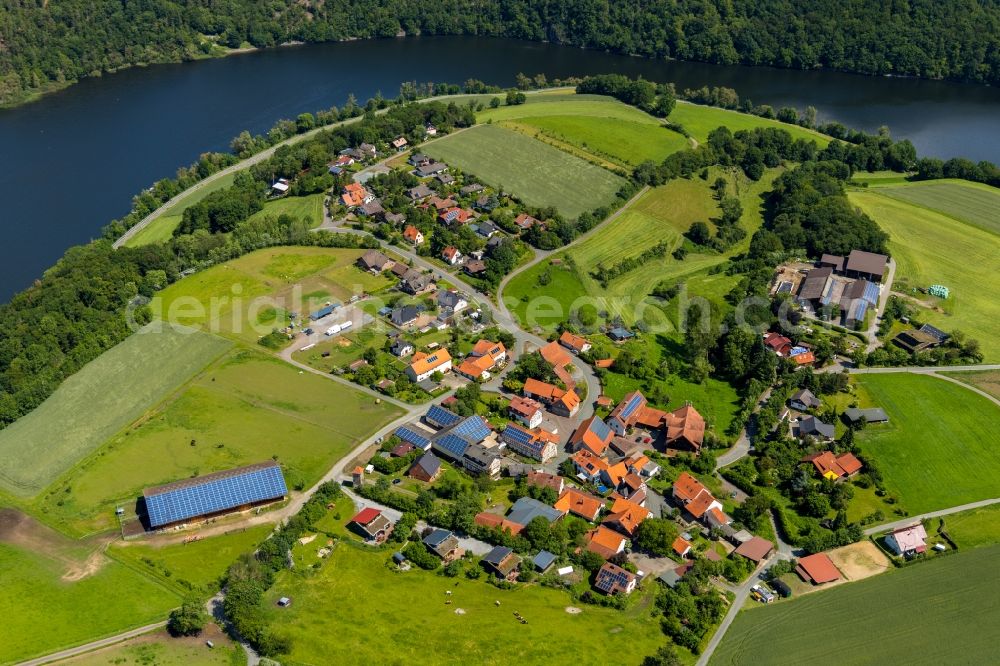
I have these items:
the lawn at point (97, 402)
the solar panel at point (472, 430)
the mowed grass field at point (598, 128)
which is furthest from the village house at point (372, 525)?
the mowed grass field at point (598, 128)

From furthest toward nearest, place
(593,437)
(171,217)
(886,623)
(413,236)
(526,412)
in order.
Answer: (171,217) → (413,236) → (526,412) → (593,437) → (886,623)

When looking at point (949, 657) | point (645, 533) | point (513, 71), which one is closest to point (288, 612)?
point (645, 533)

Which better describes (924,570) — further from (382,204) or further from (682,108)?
(682,108)

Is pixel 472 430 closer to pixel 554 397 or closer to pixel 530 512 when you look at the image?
pixel 554 397

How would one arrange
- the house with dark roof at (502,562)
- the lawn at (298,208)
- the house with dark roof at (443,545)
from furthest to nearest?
the lawn at (298,208) → the house with dark roof at (443,545) → the house with dark roof at (502,562)

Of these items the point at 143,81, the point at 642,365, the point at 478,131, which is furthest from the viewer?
the point at 143,81

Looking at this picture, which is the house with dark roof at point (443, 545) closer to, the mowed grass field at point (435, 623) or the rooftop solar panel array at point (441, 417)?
the mowed grass field at point (435, 623)

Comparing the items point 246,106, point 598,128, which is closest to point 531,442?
point 598,128
